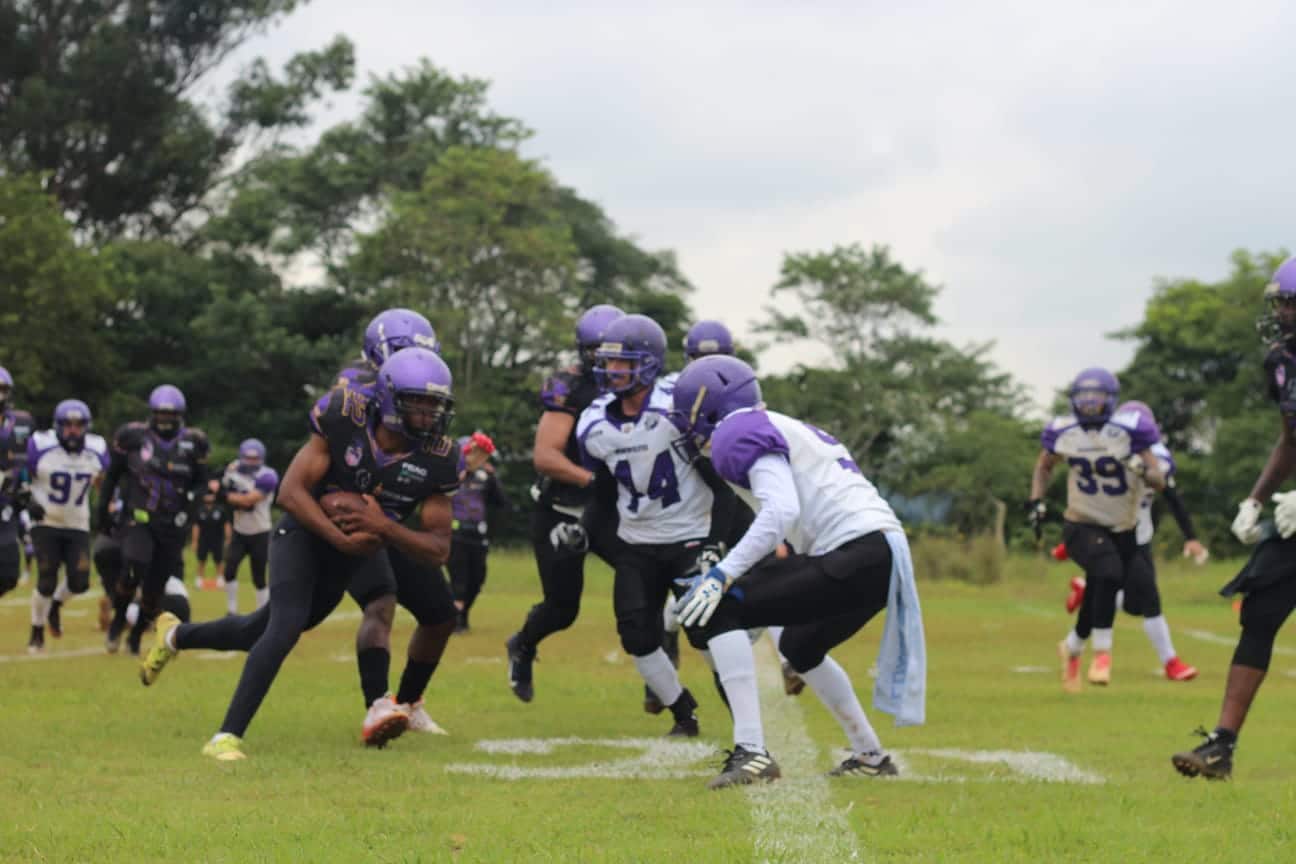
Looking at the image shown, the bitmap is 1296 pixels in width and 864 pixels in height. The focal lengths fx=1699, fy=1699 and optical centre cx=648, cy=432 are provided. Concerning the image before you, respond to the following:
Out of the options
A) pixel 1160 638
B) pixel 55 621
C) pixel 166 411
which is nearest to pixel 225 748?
pixel 166 411

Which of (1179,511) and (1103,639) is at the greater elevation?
(1179,511)

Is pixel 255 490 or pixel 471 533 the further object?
pixel 255 490

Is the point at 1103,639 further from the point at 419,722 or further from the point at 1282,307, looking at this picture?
the point at 419,722

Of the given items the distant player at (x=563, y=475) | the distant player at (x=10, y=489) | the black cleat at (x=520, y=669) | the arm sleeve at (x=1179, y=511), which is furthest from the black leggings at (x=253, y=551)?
the arm sleeve at (x=1179, y=511)

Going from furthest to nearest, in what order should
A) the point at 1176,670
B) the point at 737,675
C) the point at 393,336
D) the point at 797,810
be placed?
1. the point at 1176,670
2. the point at 393,336
3. the point at 737,675
4. the point at 797,810

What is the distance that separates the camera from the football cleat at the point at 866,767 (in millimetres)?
6691

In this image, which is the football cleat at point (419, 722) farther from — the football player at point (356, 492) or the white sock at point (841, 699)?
the white sock at point (841, 699)

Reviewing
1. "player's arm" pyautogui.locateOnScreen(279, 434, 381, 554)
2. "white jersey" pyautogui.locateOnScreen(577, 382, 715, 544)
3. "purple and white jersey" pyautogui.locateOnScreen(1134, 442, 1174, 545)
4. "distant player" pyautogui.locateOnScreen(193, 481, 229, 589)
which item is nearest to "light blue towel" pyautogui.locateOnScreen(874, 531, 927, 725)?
"white jersey" pyautogui.locateOnScreen(577, 382, 715, 544)

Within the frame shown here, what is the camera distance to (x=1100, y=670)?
11820mm

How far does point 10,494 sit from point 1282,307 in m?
7.37

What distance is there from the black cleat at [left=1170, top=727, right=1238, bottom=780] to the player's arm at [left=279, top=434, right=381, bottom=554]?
11.2ft

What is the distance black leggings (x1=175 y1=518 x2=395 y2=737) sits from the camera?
7109 mm

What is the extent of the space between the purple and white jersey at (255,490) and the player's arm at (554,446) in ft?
25.8

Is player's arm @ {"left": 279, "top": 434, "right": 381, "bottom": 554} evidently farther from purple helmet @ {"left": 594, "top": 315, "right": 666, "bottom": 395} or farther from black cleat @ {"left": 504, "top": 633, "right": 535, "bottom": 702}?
black cleat @ {"left": 504, "top": 633, "right": 535, "bottom": 702}
